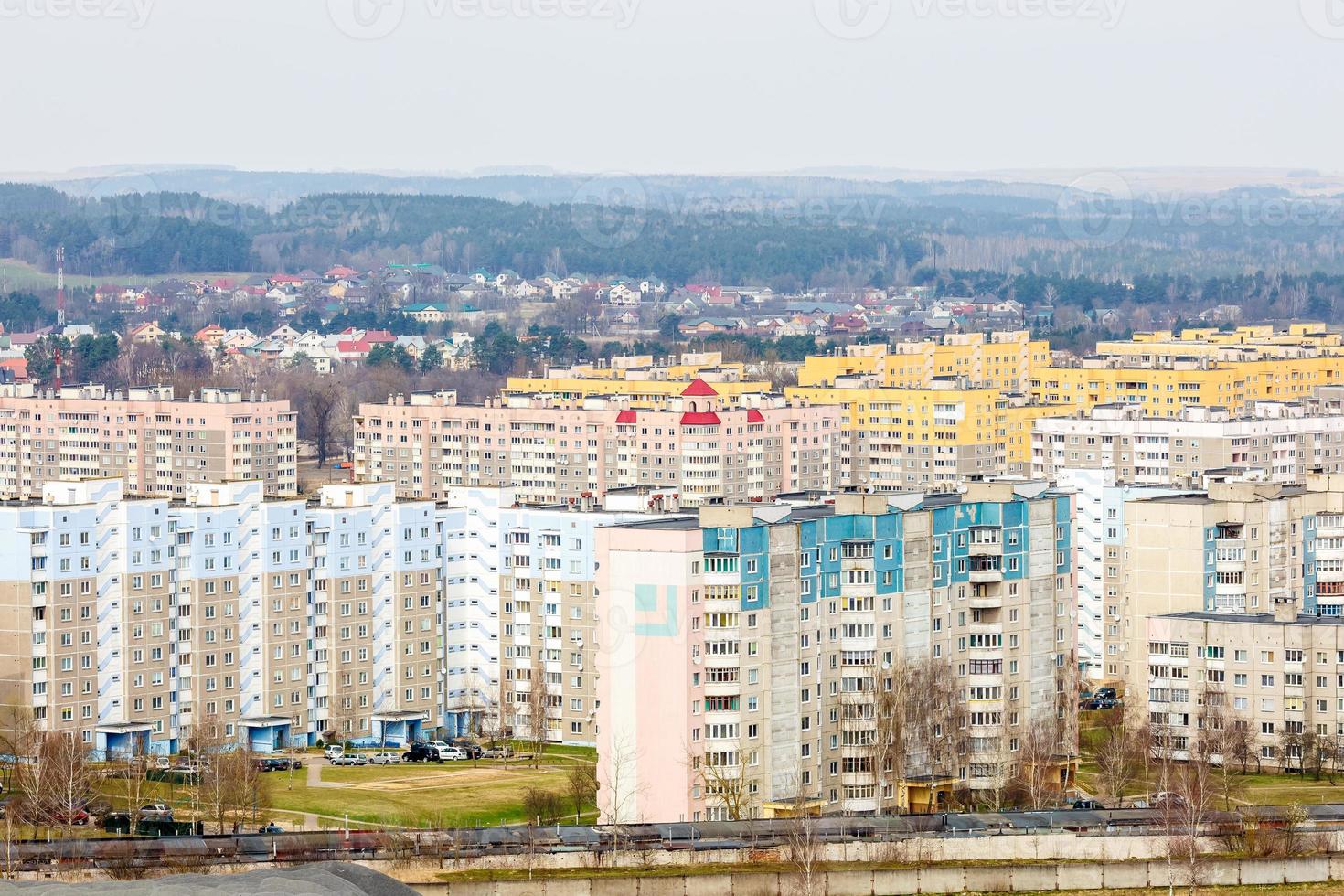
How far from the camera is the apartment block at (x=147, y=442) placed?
6644cm

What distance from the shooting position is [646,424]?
63.2 m

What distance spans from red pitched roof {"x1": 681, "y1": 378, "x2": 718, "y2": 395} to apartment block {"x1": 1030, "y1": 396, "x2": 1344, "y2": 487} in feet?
34.9

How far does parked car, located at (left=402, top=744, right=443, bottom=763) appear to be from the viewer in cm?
3762

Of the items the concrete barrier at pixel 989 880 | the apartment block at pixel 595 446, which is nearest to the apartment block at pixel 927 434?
the apartment block at pixel 595 446

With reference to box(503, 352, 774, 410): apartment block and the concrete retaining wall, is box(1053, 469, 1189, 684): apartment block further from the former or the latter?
box(503, 352, 774, 410): apartment block

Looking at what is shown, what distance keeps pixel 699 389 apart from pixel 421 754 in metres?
32.6

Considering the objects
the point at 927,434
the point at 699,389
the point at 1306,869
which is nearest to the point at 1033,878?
the point at 1306,869

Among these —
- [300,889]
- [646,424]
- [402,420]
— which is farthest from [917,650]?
[402,420]

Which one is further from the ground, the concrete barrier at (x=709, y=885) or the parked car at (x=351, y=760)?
the parked car at (x=351, y=760)

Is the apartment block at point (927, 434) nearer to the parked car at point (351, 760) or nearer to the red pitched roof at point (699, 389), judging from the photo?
the red pitched roof at point (699, 389)

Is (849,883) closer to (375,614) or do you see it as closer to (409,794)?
(409,794)

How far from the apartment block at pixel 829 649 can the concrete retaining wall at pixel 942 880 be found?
2.11 metres

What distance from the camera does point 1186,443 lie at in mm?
58250

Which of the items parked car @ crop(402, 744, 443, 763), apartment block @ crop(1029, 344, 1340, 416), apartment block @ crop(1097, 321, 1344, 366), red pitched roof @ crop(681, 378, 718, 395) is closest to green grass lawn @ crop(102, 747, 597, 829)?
parked car @ crop(402, 744, 443, 763)
